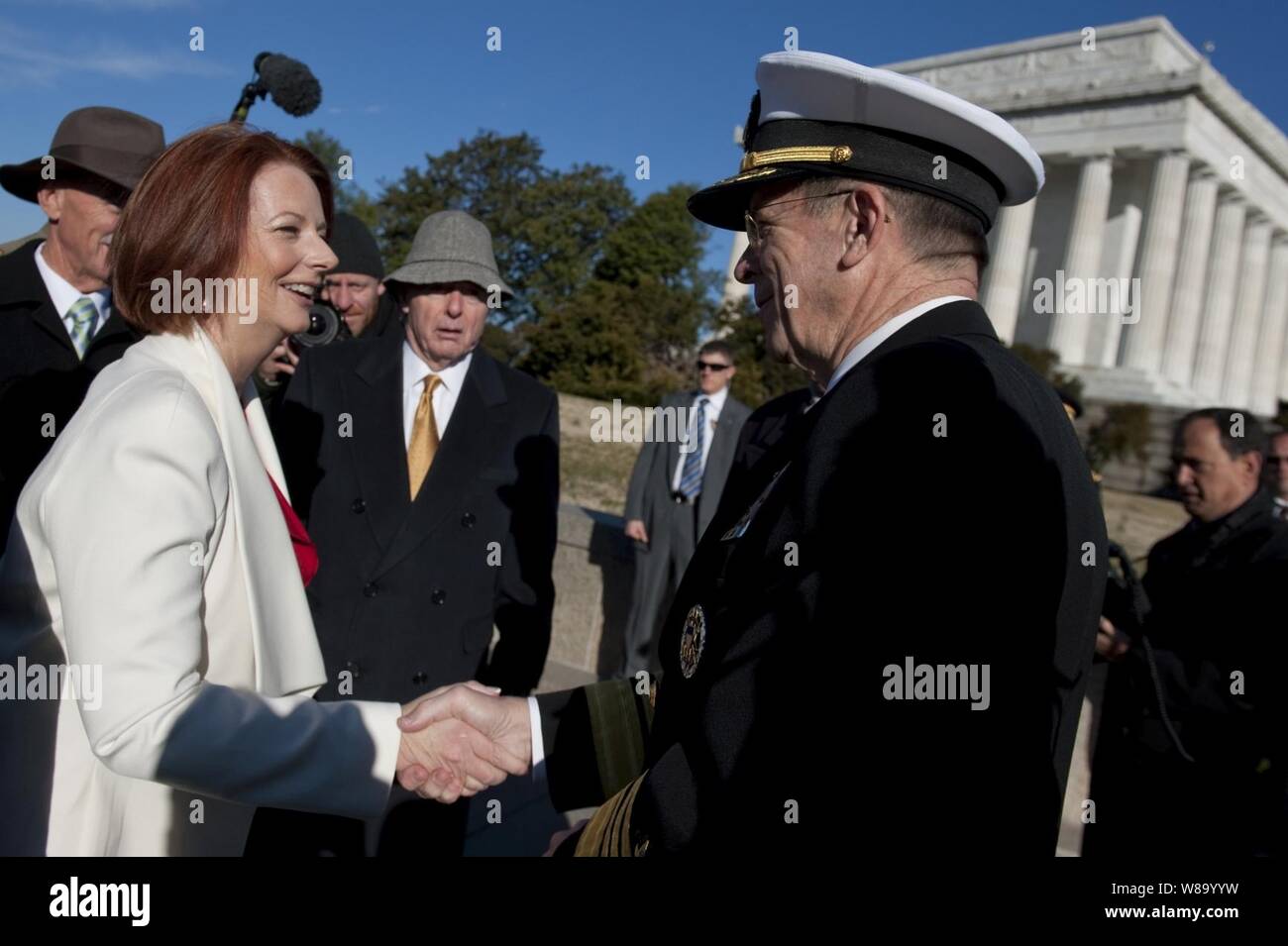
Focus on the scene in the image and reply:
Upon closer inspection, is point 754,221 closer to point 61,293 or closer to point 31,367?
point 31,367

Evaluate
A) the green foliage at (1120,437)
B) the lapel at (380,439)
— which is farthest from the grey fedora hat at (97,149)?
the green foliage at (1120,437)

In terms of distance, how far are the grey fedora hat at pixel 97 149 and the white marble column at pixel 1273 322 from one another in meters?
50.3

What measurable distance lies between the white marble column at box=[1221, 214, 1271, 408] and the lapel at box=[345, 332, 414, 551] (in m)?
46.1

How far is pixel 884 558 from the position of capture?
1454mm

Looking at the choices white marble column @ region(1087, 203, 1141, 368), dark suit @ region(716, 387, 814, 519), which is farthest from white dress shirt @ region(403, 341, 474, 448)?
white marble column @ region(1087, 203, 1141, 368)

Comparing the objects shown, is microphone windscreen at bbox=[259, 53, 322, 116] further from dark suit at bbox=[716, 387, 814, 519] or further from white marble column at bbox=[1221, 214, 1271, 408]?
white marble column at bbox=[1221, 214, 1271, 408]

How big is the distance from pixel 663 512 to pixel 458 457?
3558 mm

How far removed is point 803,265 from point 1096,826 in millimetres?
3448

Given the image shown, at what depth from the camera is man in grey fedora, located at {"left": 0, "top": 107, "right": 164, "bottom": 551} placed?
3.72 metres

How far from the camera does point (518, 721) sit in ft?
8.29

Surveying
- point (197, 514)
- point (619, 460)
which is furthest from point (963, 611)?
point (619, 460)

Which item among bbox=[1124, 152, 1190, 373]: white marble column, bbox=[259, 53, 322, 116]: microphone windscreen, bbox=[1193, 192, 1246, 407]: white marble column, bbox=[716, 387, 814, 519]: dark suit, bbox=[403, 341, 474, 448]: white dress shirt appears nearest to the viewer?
bbox=[403, 341, 474, 448]: white dress shirt

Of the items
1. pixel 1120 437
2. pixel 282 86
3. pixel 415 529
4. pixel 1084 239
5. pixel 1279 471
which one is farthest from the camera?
pixel 1084 239

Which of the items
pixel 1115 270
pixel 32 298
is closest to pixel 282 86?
pixel 32 298
